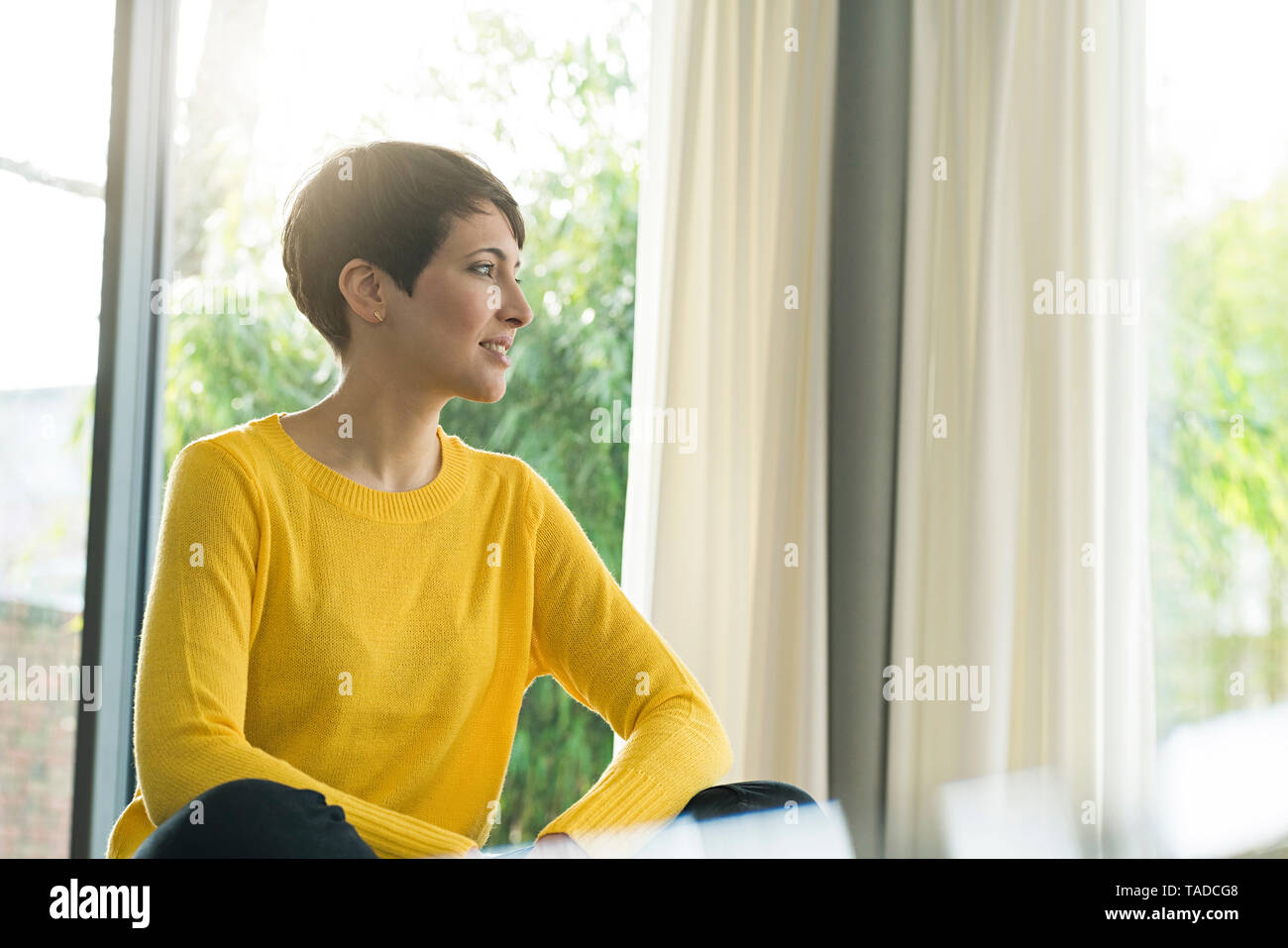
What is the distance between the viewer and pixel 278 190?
6.40 feet

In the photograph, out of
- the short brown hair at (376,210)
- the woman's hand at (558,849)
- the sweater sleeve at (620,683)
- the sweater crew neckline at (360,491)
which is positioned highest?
the short brown hair at (376,210)

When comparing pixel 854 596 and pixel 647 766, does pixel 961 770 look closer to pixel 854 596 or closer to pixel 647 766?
pixel 854 596

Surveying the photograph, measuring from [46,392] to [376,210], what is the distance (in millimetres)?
1028

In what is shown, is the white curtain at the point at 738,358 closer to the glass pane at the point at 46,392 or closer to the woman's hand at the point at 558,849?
the woman's hand at the point at 558,849

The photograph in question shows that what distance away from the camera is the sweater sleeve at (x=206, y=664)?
98 centimetres

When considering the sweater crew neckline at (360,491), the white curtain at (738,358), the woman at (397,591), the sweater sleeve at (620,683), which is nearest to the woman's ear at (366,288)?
the woman at (397,591)

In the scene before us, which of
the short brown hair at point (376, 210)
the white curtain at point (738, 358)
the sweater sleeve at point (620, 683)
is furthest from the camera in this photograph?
the white curtain at point (738, 358)

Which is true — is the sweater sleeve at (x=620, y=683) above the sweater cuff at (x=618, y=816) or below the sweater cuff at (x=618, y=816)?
above

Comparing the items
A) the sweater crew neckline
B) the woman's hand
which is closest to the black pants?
the woman's hand

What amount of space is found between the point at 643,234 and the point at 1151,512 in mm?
918

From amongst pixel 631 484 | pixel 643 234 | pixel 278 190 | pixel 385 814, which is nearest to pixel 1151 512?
pixel 631 484

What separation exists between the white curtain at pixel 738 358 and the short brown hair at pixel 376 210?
0.60 meters

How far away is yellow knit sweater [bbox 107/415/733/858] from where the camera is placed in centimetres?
102

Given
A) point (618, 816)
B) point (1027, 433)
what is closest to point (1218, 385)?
point (1027, 433)
